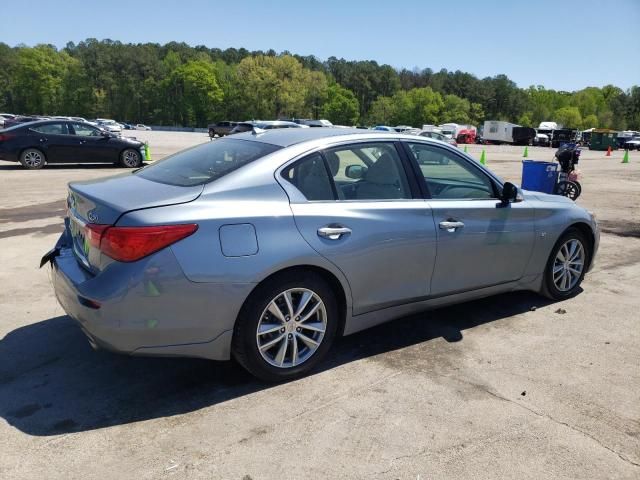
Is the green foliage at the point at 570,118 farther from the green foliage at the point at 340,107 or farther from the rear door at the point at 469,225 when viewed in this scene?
the rear door at the point at 469,225

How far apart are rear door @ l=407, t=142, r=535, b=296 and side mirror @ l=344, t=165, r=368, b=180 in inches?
16.8

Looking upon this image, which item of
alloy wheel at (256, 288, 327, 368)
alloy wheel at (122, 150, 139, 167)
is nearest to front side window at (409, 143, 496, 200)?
alloy wheel at (256, 288, 327, 368)

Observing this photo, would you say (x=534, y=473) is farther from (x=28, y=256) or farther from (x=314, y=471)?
(x=28, y=256)

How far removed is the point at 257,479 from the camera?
8.49 ft

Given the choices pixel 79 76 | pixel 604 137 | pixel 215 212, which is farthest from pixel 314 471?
→ pixel 79 76

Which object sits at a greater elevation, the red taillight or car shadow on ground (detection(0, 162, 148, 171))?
the red taillight

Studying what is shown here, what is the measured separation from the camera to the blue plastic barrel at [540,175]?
11.8m

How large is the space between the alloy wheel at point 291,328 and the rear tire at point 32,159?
15.4m

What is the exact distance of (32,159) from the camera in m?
16.2

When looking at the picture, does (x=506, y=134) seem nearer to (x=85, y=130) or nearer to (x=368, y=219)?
(x=85, y=130)

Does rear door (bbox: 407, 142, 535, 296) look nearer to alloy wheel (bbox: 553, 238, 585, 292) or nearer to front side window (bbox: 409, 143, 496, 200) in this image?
front side window (bbox: 409, 143, 496, 200)

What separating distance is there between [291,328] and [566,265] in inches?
123

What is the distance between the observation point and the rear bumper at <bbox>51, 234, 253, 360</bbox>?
116 inches

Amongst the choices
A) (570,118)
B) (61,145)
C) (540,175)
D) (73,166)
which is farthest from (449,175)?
(570,118)
